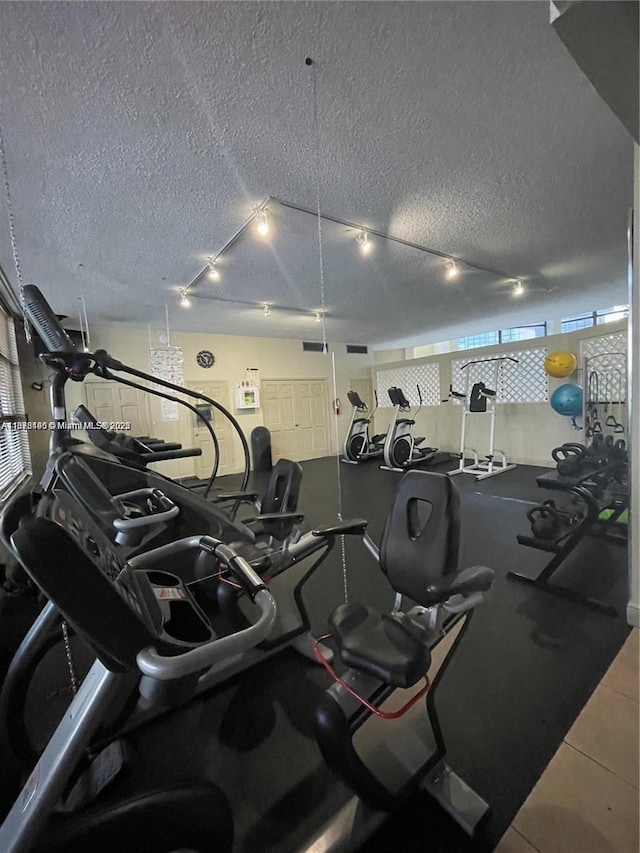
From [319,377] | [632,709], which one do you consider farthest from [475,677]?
[319,377]

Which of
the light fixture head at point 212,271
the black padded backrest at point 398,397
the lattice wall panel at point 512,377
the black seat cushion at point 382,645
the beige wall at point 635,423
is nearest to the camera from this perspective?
A: the black seat cushion at point 382,645

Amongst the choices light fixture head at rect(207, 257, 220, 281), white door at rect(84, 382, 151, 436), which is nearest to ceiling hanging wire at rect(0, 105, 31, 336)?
white door at rect(84, 382, 151, 436)

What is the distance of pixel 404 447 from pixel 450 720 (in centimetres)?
433

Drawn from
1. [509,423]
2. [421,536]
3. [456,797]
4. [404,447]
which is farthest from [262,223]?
[509,423]

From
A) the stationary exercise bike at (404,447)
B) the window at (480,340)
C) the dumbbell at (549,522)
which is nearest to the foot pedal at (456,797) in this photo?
the dumbbell at (549,522)

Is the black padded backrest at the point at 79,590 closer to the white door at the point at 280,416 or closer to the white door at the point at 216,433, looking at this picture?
the white door at the point at 216,433

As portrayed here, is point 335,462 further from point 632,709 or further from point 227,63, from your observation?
point 227,63

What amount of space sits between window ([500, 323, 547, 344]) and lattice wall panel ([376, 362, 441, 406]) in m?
1.63

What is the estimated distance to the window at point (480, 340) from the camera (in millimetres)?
5351

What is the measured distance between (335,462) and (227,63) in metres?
3.04

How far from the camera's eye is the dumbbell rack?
2.06m

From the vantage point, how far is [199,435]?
2.71 m

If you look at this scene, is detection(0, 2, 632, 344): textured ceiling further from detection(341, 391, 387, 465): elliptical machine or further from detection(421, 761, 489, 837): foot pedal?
detection(421, 761, 489, 837): foot pedal

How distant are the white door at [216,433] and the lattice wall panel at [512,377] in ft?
11.9
